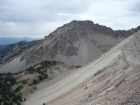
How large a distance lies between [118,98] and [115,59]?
33414 millimetres

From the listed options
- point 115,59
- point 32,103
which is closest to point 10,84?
point 32,103

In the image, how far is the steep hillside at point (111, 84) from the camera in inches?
1104

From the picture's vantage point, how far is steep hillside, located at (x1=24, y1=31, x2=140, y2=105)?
28042 mm

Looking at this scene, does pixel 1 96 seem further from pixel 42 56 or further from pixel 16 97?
pixel 42 56

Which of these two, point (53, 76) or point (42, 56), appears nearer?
point (53, 76)

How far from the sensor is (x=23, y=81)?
10762 cm

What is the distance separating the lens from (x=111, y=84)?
40.4m

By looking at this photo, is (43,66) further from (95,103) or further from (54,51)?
(95,103)

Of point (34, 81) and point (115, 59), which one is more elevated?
point (115, 59)

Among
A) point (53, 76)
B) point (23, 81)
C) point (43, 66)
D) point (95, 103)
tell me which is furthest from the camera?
point (43, 66)

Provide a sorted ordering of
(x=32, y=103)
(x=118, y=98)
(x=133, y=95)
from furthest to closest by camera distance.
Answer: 1. (x=32, y=103)
2. (x=118, y=98)
3. (x=133, y=95)

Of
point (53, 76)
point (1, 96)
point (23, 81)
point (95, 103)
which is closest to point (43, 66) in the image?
point (53, 76)

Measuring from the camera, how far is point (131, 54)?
62938mm

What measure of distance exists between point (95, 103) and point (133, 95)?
6627 millimetres
